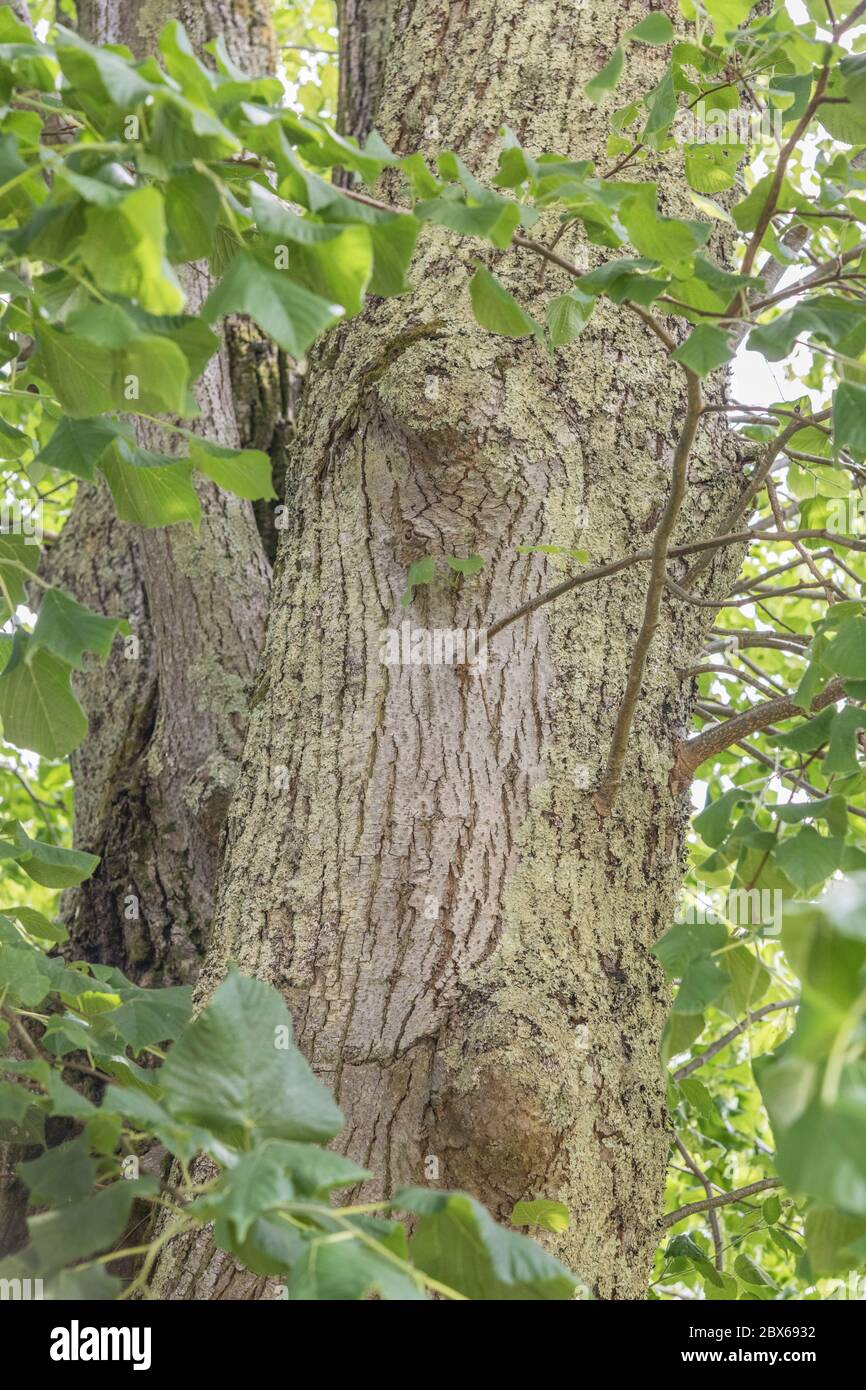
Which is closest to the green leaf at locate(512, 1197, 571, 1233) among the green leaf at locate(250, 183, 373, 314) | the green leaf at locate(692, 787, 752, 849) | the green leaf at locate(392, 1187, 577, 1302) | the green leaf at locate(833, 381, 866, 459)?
the green leaf at locate(392, 1187, 577, 1302)

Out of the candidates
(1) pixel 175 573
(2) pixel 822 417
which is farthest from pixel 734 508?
(1) pixel 175 573

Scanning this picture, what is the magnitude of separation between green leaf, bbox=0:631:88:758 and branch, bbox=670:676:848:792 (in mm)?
959

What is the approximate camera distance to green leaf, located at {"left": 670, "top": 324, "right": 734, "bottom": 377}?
129 cm

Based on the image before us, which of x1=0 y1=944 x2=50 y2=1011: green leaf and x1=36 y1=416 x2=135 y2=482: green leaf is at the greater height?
x1=36 y1=416 x2=135 y2=482: green leaf

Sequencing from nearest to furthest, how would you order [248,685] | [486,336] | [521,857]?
[521,857] < [486,336] < [248,685]

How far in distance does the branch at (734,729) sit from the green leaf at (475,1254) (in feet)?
3.18

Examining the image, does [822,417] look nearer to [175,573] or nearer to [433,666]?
[433,666]

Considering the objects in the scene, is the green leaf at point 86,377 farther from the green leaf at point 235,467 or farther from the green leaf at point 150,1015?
the green leaf at point 150,1015

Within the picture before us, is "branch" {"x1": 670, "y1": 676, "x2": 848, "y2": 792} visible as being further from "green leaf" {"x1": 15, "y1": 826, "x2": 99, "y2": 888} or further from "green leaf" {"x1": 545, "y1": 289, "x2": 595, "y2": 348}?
"green leaf" {"x1": 15, "y1": 826, "x2": 99, "y2": 888}

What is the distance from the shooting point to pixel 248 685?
104 inches

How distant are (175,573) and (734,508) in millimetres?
1256

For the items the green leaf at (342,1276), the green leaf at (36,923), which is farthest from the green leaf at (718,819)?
the green leaf at (36,923)
